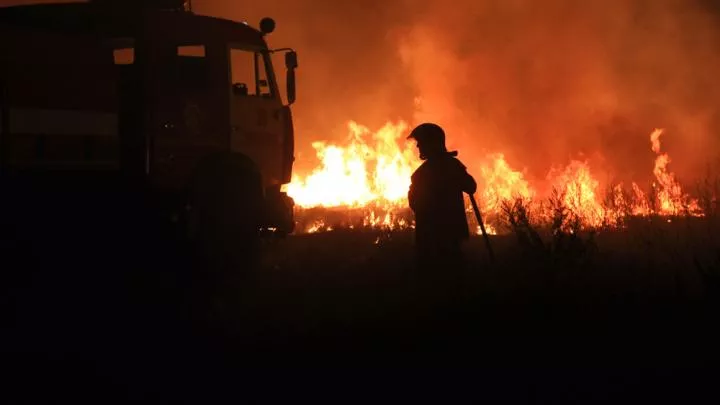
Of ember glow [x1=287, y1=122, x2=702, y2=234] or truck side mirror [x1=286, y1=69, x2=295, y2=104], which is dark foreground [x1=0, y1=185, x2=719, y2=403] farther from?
ember glow [x1=287, y1=122, x2=702, y2=234]

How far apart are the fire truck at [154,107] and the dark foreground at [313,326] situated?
0.44 metres

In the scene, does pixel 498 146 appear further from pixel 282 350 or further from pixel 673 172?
pixel 282 350

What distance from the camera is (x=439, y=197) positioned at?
24.8ft

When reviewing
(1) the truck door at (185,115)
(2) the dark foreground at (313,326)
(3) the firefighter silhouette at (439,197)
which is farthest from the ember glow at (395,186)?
(3) the firefighter silhouette at (439,197)

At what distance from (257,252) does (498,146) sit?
16.4m

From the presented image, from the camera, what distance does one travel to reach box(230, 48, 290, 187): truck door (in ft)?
30.0

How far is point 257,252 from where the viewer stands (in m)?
8.84

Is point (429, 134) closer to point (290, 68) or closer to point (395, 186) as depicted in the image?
point (290, 68)

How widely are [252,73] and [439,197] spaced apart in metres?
3.43

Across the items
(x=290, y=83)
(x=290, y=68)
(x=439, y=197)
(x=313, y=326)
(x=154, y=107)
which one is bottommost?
(x=313, y=326)

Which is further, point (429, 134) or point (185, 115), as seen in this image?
point (185, 115)

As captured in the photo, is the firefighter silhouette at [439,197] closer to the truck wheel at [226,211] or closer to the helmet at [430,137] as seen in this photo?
the helmet at [430,137]

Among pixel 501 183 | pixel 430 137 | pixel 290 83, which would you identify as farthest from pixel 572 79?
pixel 430 137

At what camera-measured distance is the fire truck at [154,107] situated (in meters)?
7.13
